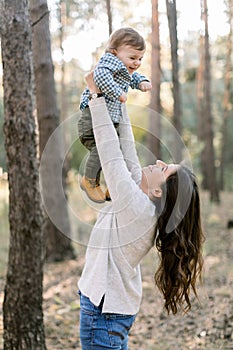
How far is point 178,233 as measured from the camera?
2479 millimetres

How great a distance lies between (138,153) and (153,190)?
19.2 inches

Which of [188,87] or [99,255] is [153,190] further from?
[188,87]

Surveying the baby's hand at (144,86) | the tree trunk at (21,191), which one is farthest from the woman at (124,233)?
the tree trunk at (21,191)

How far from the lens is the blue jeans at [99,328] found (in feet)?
7.91

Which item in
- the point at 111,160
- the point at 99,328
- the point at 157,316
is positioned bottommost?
the point at 157,316

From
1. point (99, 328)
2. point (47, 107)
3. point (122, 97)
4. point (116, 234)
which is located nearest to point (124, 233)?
point (116, 234)

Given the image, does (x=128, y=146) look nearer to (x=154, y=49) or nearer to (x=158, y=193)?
(x=158, y=193)

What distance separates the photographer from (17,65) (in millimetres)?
3812

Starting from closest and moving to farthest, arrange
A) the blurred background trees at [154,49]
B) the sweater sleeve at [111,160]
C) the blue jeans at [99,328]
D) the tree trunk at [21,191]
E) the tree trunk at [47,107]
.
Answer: the sweater sleeve at [111,160] < the blue jeans at [99,328] < the tree trunk at [21,191] < the tree trunk at [47,107] < the blurred background trees at [154,49]

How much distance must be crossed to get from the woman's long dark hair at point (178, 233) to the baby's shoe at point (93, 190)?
0.91ft

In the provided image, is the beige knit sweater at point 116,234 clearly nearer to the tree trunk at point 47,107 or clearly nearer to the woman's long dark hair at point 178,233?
Result: the woman's long dark hair at point 178,233

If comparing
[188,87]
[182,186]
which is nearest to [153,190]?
[182,186]

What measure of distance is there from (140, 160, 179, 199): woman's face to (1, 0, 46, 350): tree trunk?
1.69 metres

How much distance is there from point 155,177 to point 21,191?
177cm
